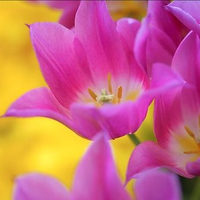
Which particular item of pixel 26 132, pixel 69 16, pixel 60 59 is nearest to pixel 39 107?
pixel 60 59

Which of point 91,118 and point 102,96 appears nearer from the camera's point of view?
point 91,118

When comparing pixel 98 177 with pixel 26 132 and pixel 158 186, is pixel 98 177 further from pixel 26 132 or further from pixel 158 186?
pixel 26 132

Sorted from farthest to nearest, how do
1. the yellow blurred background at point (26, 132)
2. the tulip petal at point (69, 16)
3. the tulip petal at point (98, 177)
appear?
the yellow blurred background at point (26, 132) < the tulip petal at point (69, 16) < the tulip petal at point (98, 177)

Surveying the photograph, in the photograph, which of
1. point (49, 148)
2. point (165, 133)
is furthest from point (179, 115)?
point (49, 148)

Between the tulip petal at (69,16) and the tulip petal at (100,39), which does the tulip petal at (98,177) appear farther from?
the tulip petal at (69,16)

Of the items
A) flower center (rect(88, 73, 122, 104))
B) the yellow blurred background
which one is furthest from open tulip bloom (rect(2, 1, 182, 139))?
the yellow blurred background

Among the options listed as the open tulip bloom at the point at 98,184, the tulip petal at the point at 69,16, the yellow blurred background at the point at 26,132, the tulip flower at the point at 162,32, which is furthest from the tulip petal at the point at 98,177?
the yellow blurred background at the point at 26,132

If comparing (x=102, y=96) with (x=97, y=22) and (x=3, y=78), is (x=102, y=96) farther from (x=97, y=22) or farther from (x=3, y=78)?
(x=3, y=78)
